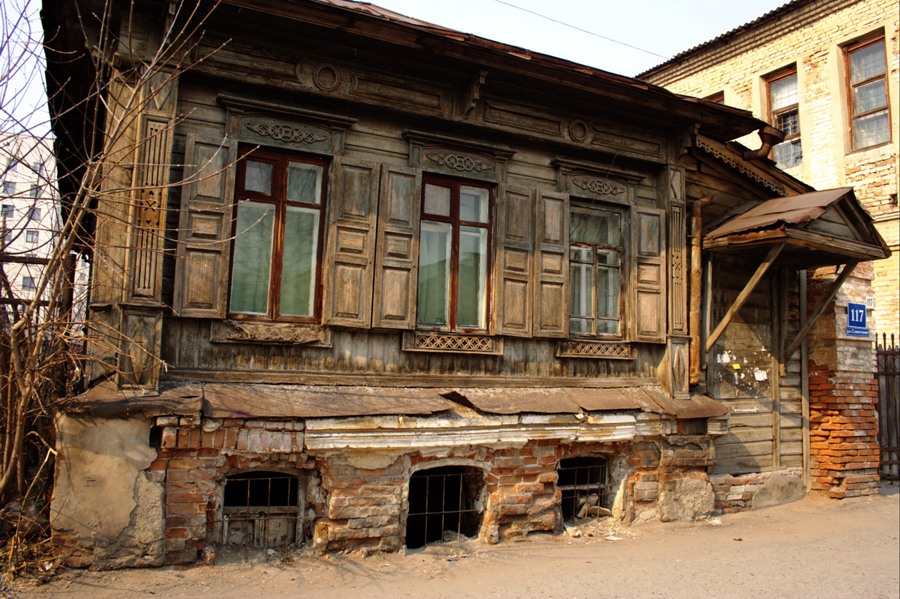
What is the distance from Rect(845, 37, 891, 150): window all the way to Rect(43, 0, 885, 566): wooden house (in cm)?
737

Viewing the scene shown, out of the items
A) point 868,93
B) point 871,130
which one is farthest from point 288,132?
point 868,93

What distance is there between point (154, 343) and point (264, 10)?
2930 millimetres

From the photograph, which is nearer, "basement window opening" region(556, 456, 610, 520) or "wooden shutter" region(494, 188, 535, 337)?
"wooden shutter" region(494, 188, 535, 337)

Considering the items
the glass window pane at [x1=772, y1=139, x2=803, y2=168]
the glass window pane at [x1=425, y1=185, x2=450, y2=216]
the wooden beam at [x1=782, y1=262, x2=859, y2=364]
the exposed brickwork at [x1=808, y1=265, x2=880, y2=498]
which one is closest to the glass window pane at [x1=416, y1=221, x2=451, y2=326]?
the glass window pane at [x1=425, y1=185, x2=450, y2=216]

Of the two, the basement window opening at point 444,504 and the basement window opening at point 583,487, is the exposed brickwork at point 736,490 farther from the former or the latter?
the basement window opening at point 444,504

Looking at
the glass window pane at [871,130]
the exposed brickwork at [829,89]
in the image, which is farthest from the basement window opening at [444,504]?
the glass window pane at [871,130]

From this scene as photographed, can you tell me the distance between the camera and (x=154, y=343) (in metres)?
5.39

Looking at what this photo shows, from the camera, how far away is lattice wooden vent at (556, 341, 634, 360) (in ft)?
23.8

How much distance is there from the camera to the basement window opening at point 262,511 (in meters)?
5.70

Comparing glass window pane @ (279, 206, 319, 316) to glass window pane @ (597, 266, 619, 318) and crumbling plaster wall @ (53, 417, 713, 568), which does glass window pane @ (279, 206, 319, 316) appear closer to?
crumbling plaster wall @ (53, 417, 713, 568)

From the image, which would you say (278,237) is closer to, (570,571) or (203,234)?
(203,234)

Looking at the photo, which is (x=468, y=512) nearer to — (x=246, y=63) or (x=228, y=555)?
(x=228, y=555)

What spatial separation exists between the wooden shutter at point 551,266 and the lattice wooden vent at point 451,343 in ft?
1.72

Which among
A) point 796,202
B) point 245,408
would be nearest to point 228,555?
point 245,408
